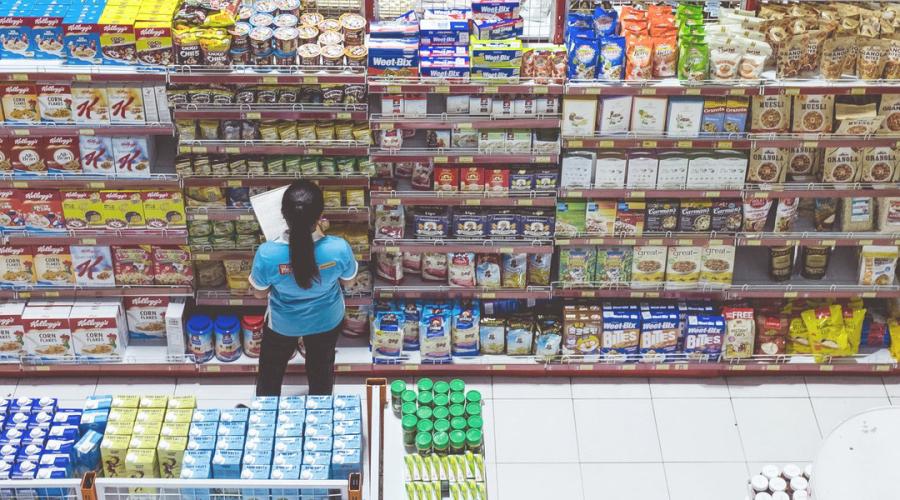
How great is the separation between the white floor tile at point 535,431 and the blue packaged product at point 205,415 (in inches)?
90.0

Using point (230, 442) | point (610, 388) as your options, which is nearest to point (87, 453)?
point (230, 442)

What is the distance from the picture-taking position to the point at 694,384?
6543mm

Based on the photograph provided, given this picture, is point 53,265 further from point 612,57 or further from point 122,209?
point 612,57

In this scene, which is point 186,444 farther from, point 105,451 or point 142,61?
point 142,61

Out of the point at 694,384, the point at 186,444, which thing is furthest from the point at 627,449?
the point at 186,444

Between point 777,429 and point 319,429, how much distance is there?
3.30 meters

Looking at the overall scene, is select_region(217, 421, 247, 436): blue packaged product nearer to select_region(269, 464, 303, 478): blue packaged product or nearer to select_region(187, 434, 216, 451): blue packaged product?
select_region(187, 434, 216, 451): blue packaged product

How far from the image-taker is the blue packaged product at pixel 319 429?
3.96m

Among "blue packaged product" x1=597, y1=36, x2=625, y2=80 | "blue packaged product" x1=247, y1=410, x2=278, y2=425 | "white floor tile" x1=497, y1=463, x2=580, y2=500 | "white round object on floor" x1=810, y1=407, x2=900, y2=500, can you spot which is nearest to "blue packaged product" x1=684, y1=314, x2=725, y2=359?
"white floor tile" x1=497, y1=463, x2=580, y2=500

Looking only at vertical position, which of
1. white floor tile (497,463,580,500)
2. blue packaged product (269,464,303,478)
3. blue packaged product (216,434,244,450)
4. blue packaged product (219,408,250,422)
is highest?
blue packaged product (219,408,250,422)

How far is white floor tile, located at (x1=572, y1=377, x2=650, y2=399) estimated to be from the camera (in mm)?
6445

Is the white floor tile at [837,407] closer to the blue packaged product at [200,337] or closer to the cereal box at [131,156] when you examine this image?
the blue packaged product at [200,337]

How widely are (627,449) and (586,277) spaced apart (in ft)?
3.40

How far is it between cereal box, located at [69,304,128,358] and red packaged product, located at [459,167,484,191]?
86.7 inches
